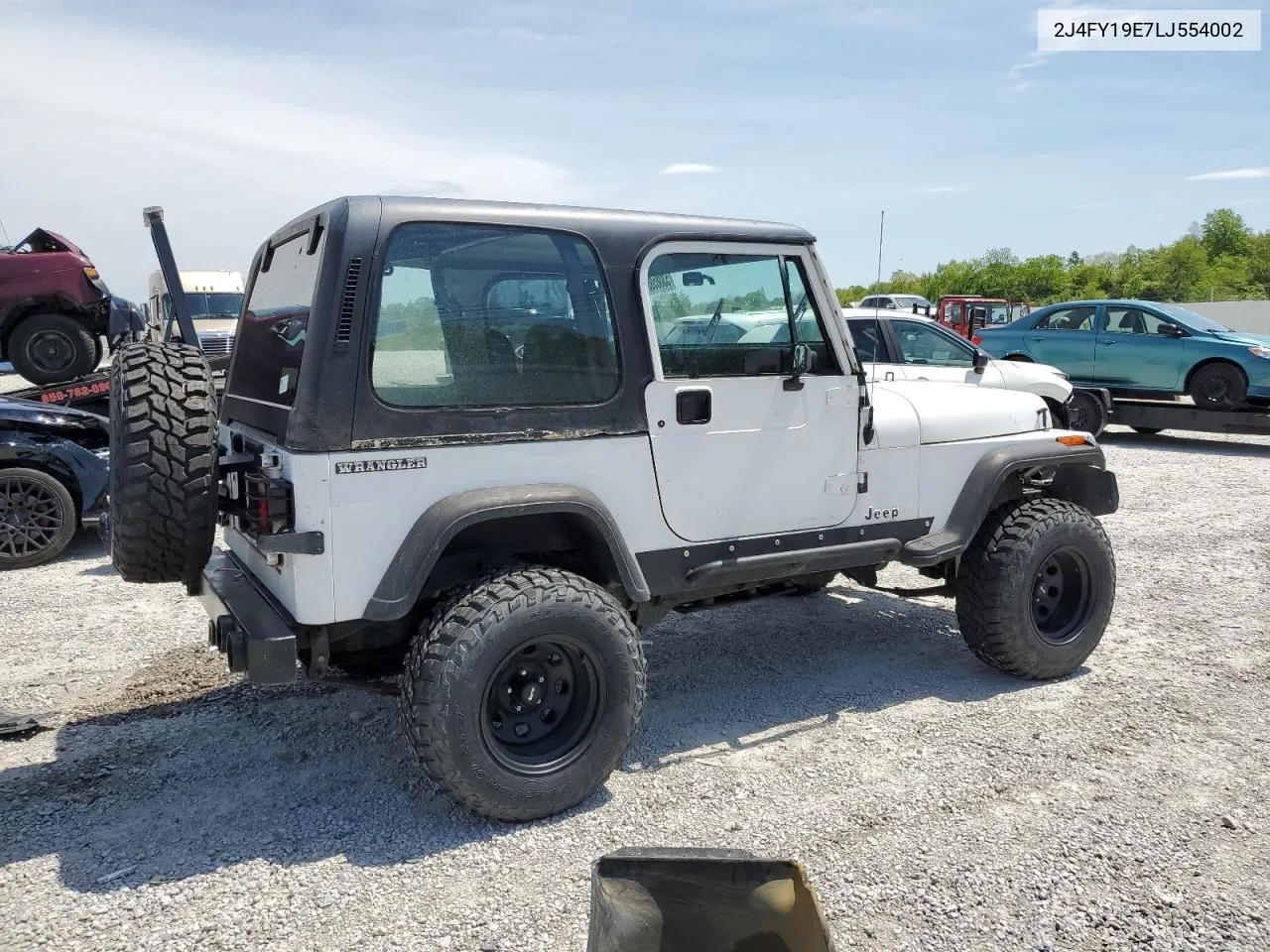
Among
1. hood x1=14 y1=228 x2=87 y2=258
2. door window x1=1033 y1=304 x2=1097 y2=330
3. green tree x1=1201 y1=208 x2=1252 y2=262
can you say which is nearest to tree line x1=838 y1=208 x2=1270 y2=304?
green tree x1=1201 y1=208 x2=1252 y2=262

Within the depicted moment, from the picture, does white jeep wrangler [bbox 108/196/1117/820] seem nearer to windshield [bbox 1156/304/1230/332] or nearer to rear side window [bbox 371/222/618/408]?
rear side window [bbox 371/222/618/408]

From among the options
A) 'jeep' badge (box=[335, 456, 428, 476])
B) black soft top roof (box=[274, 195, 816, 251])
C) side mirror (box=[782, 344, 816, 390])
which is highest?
black soft top roof (box=[274, 195, 816, 251])

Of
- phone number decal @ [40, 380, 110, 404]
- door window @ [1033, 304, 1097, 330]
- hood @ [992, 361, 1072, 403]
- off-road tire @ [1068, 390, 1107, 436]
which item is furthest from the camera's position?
door window @ [1033, 304, 1097, 330]

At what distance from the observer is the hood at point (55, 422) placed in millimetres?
6828

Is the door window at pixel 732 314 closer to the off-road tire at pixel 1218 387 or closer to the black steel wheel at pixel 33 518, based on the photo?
the black steel wheel at pixel 33 518

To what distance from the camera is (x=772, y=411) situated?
12.9 feet

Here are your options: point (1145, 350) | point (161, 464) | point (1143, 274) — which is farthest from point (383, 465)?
point (1143, 274)

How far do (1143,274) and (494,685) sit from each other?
176 ft

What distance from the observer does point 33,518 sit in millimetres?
6680

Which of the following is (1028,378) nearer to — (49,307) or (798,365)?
(798,365)

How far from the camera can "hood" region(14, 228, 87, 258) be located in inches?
456

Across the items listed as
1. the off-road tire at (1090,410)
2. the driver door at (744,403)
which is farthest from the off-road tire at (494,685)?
the off-road tire at (1090,410)

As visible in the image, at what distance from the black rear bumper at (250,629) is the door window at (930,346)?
25.3ft

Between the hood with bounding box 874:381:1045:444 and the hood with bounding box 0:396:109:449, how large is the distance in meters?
5.67
